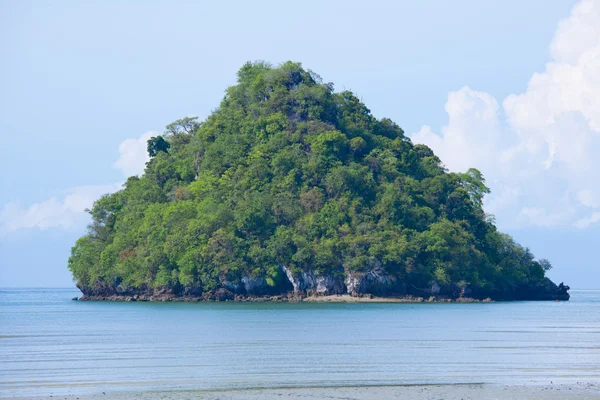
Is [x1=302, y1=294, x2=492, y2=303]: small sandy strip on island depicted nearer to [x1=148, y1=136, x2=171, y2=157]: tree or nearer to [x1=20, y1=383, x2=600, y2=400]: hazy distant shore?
[x1=148, y1=136, x2=171, y2=157]: tree

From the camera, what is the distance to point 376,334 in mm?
48625

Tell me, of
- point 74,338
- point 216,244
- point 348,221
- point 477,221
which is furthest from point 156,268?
point 74,338

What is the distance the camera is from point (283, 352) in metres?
39.1

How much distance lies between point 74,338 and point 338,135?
6520 centimetres

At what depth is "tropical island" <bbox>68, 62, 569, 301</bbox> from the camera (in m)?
95.7

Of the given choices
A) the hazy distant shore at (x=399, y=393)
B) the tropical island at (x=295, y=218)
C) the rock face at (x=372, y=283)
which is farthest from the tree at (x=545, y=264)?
the hazy distant shore at (x=399, y=393)

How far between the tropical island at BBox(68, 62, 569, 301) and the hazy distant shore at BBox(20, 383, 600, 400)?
213 ft

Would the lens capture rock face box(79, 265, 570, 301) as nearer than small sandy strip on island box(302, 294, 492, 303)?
No

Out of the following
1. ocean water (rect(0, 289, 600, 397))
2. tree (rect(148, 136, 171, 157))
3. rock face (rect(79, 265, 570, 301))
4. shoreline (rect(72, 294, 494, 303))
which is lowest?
ocean water (rect(0, 289, 600, 397))

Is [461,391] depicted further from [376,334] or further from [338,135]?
[338,135]

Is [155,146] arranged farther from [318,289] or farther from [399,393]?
[399,393]

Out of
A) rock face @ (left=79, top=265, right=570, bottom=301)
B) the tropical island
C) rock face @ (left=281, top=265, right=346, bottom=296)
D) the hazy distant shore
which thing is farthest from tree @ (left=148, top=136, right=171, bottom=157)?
the hazy distant shore

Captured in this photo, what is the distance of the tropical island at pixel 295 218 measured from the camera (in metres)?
95.7

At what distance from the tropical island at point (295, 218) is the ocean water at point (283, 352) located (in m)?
30.7
